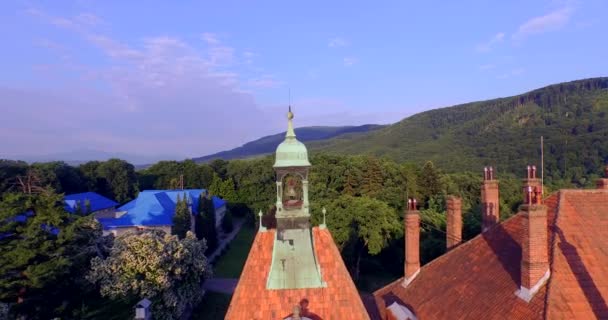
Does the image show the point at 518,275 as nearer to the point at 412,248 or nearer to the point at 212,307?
the point at 412,248

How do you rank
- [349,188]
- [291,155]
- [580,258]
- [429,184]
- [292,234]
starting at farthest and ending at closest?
[349,188], [429,184], [291,155], [292,234], [580,258]

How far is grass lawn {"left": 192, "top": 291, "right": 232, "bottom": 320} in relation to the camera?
24.5 m

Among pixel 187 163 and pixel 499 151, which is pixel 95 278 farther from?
pixel 499 151

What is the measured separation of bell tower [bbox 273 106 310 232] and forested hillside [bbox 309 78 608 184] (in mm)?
50792

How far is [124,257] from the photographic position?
20.3 metres

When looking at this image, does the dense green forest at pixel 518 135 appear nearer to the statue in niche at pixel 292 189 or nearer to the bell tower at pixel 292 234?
the statue in niche at pixel 292 189

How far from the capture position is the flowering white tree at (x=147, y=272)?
20.0 m

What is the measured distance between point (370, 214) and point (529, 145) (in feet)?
186

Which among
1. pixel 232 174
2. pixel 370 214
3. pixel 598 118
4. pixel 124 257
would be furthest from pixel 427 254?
pixel 598 118

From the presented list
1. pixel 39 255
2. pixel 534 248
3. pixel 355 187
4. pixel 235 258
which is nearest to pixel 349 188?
pixel 355 187

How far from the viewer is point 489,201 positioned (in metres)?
14.0

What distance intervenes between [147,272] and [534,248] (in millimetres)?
17079

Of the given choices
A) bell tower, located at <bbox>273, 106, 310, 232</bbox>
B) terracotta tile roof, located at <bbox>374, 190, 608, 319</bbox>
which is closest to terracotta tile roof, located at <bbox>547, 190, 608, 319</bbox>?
terracotta tile roof, located at <bbox>374, 190, 608, 319</bbox>

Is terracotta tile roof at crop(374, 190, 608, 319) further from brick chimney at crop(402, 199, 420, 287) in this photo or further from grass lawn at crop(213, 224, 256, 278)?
grass lawn at crop(213, 224, 256, 278)
